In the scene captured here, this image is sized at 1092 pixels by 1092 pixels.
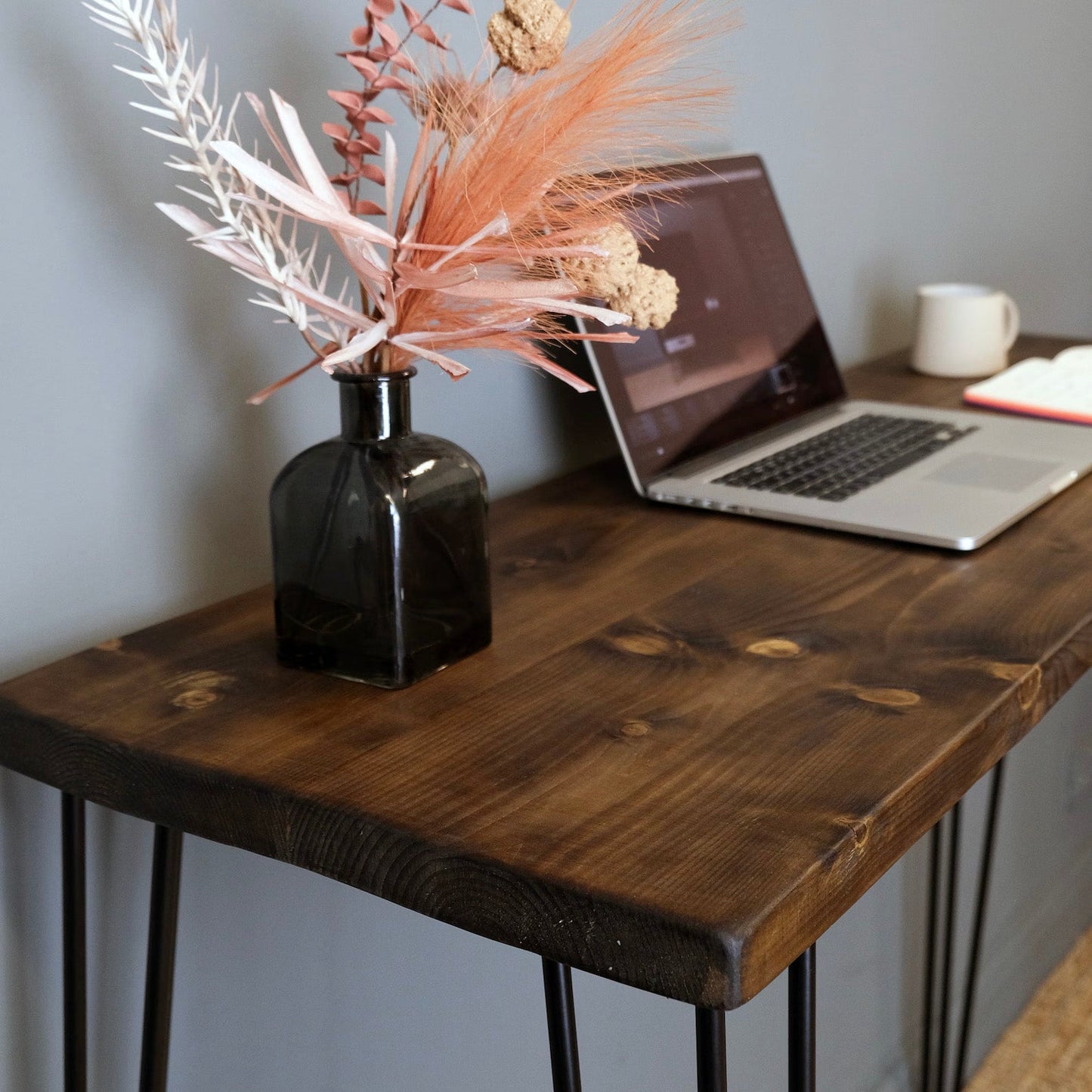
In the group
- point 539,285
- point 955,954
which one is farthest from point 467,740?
point 955,954

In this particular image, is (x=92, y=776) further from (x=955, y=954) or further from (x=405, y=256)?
(x=955, y=954)

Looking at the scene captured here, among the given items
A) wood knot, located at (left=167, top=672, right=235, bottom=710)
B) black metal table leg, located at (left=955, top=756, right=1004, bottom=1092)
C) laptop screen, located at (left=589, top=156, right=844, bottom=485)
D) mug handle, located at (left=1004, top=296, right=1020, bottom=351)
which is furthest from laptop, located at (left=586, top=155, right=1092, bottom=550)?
black metal table leg, located at (left=955, top=756, right=1004, bottom=1092)

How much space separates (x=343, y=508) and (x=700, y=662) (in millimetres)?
196

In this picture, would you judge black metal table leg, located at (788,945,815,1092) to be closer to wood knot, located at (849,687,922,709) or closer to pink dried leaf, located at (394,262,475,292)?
wood knot, located at (849,687,922,709)

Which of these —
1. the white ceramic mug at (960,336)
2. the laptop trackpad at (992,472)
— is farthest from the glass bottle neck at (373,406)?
the white ceramic mug at (960,336)

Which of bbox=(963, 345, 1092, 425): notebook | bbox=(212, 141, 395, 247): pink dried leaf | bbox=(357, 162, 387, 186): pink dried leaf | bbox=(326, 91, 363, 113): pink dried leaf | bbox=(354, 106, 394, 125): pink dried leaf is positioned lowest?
bbox=(963, 345, 1092, 425): notebook

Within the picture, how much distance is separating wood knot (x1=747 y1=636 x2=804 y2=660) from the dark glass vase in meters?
0.15

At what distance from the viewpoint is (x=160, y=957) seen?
→ 0.73 metres

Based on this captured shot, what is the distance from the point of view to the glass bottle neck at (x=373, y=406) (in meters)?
0.63

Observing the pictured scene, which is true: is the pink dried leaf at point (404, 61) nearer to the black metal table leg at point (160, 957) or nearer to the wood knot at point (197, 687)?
the wood knot at point (197, 687)

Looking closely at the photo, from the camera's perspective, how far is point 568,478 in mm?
1020

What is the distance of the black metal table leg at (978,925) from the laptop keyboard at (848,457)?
1.61 feet

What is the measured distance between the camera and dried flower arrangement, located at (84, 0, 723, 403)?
58 cm

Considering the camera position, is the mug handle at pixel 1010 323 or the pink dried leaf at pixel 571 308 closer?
the pink dried leaf at pixel 571 308
